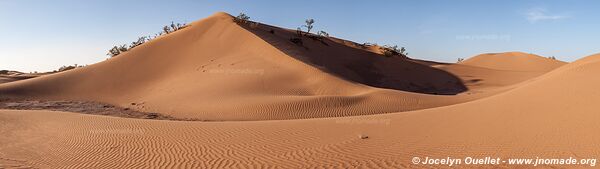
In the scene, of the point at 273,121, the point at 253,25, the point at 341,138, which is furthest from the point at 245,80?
the point at 341,138

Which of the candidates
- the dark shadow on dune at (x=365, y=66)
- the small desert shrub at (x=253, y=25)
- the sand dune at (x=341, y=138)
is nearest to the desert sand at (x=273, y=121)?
the sand dune at (x=341, y=138)

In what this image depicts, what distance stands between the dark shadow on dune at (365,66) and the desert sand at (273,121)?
13.2 feet

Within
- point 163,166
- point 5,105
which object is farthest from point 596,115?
point 5,105

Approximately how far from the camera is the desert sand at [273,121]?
812 centimetres

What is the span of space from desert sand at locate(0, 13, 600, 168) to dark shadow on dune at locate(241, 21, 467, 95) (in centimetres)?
403

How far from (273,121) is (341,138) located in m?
4.49

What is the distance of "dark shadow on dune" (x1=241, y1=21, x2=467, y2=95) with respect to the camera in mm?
31469

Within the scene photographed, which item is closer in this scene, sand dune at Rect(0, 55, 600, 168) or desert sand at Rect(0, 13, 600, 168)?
sand dune at Rect(0, 55, 600, 168)

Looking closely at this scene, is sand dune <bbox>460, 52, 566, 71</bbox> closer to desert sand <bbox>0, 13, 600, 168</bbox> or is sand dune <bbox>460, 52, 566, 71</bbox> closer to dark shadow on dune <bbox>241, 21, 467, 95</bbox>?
dark shadow on dune <bbox>241, 21, 467, 95</bbox>

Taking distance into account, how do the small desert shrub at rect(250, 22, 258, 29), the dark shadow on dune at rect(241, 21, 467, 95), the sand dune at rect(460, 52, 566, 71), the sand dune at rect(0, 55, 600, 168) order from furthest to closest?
1. the sand dune at rect(460, 52, 566, 71)
2. the small desert shrub at rect(250, 22, 258, 29)
3. the dark shadow on dune at rect(241, 21, 467, 95)
4. the sand dune at rect(0, 55, 600, 168)

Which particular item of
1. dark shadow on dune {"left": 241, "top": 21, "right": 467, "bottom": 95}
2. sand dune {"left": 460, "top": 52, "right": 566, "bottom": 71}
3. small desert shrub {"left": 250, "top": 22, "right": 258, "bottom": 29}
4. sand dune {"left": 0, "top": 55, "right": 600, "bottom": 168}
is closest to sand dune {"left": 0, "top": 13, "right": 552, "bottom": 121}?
dark shadow on dune {"left": 241, "top": 21, "right": 467, "bottom": 95}

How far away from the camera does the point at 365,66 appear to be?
→ 1420 inches

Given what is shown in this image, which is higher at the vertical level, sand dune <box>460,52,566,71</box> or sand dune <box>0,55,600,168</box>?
sand dune <box>460,52,566,71</box>

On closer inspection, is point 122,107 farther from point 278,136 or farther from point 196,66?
point 278,136
